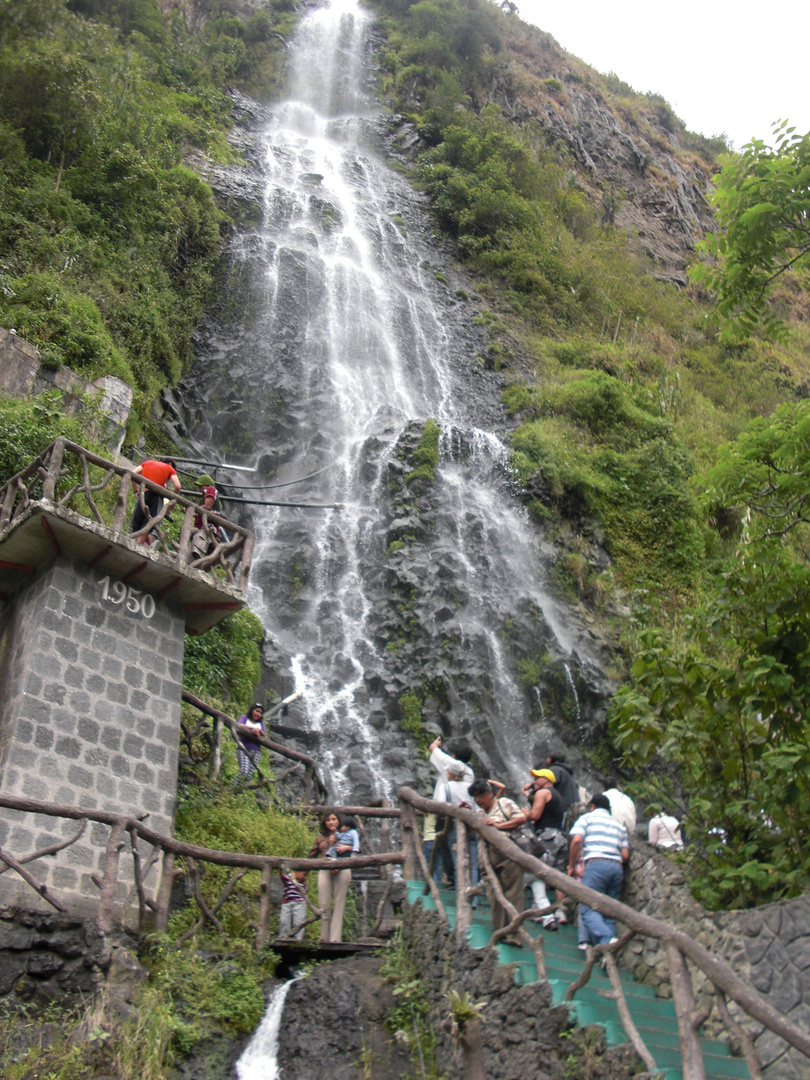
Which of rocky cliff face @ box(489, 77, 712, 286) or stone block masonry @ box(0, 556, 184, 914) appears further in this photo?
rocky cliff face @ box(489, 77, 712, 286)

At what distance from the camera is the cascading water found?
1488 cm

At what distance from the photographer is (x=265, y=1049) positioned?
639 cm

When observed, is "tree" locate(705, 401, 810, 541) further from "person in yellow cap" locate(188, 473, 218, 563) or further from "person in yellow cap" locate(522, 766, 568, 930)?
"person in yellow cap" locate(188, 473, 218, 563)

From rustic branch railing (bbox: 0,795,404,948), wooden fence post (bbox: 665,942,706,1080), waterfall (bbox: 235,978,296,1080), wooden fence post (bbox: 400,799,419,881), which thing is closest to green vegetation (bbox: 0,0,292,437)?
rustic branch railing (bbox: 0,795,404,948)

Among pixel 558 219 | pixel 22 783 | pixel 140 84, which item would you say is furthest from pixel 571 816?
pixel 558 219

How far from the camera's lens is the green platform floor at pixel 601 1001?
4590 mm

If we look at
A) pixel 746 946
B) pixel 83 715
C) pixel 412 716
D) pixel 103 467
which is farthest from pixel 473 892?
pixel 412 716

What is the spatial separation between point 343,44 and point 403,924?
42.0 meters

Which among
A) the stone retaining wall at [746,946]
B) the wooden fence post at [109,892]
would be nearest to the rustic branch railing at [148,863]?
the wooden fence post at [109,892]

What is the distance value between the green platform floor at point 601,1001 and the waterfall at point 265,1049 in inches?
54.2

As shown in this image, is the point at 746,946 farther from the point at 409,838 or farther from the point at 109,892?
the point at 109,892

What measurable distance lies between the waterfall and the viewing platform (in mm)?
4081

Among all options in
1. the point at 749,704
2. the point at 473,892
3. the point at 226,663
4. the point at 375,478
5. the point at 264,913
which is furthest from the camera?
the point at 375,478

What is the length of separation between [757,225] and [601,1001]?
542cm
